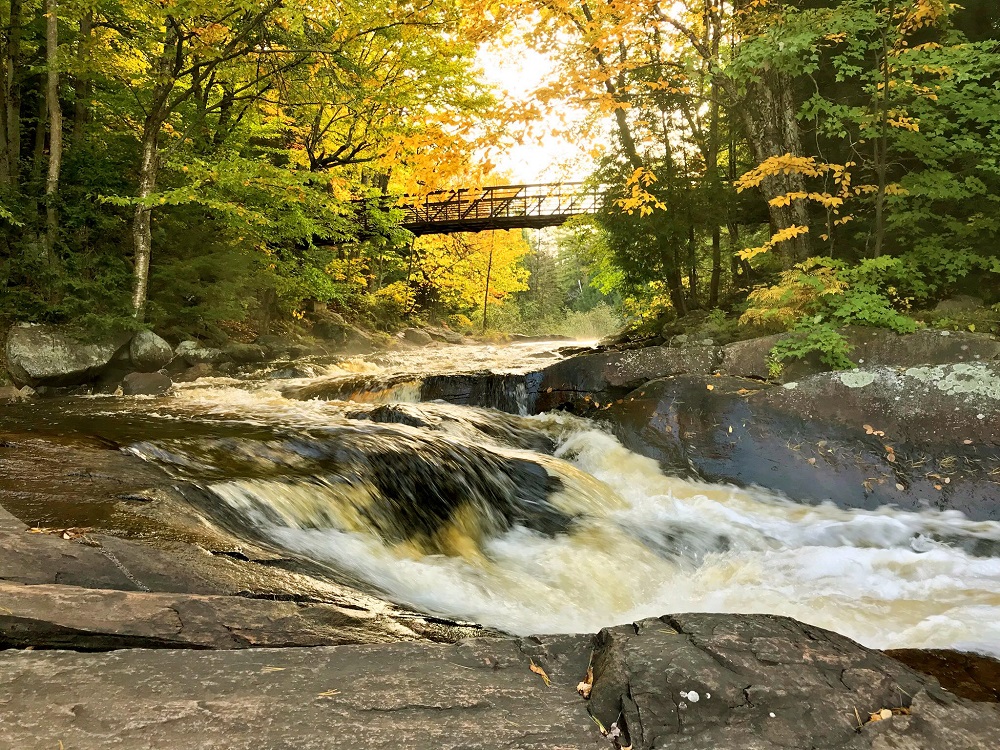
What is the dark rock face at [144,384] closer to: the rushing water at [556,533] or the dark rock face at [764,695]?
the rushing water at [556,533]

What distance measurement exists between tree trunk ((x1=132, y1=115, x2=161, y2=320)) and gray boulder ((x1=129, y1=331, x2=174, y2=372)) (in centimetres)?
40

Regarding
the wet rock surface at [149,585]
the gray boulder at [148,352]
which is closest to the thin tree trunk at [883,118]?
the wet rock surface at [149,585]

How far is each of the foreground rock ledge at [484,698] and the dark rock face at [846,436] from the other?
443 centimetres

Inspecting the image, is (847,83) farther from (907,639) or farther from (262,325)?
(262,325)

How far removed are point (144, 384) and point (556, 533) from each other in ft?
23.4

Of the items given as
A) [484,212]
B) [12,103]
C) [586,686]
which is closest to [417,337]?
[484,212]

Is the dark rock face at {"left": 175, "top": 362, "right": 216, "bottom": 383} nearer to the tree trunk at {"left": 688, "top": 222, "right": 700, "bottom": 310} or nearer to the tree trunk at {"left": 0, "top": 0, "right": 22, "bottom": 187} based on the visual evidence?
the tree trunk at {"left": 0, "top": 0, "right": 22, "bottom": 187}

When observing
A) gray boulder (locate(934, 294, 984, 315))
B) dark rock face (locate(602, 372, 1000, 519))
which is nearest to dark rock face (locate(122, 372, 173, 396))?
dark rock face (locate(602, 372, 1000, 519))

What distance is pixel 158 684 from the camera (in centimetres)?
168

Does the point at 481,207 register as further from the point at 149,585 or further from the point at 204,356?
the point at 149,585

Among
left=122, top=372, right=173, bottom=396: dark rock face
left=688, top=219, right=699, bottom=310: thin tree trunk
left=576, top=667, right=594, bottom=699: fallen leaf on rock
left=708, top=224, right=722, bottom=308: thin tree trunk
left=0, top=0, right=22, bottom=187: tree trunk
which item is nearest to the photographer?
left=576, top=667, right=594, bottom=699: fallen leaf on rock

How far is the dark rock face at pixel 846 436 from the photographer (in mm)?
5645

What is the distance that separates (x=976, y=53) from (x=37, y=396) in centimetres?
1282

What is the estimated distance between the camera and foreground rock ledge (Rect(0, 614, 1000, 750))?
152cm
